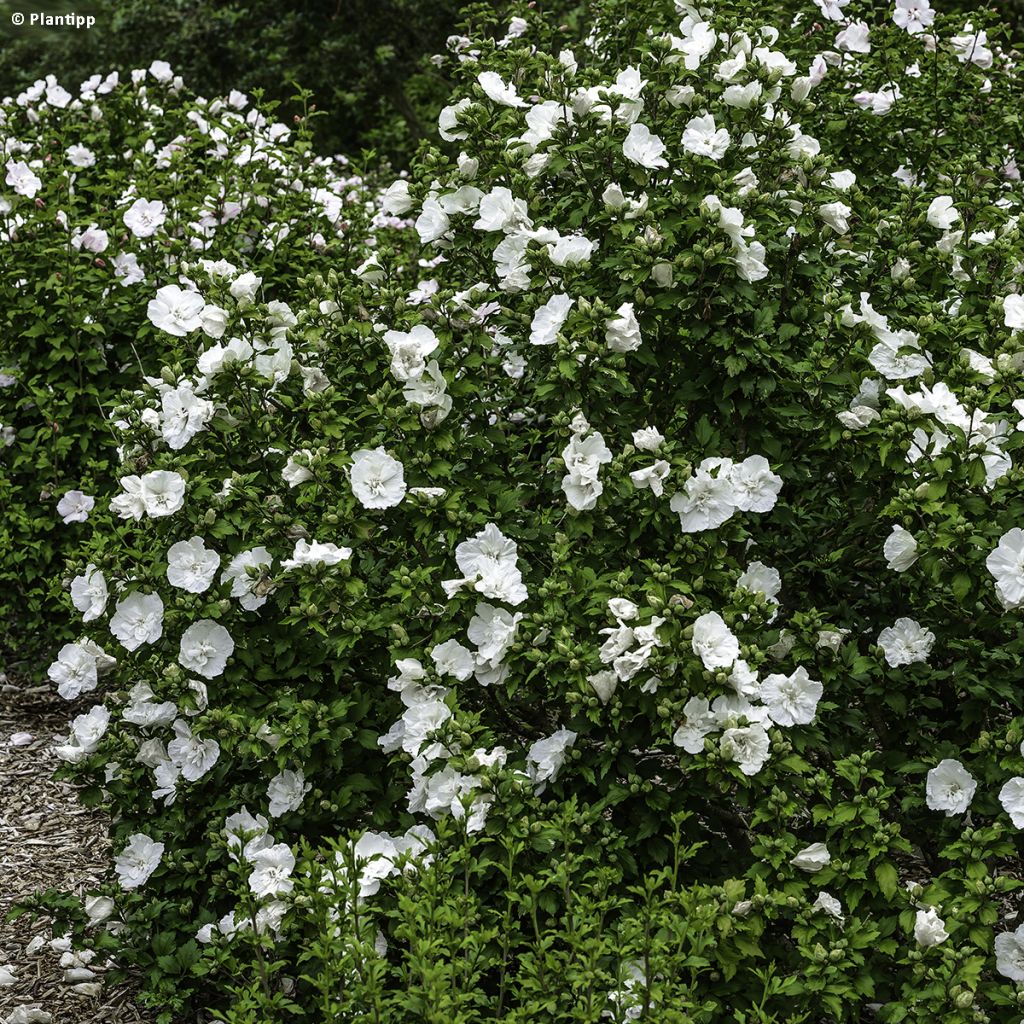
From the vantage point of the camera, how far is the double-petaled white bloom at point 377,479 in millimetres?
3016

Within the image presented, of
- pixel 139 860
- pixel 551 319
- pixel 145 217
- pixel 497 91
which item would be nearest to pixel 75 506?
pixel 145 217

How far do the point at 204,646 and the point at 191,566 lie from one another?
0.19m

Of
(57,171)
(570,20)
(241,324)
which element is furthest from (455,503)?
(570,20)

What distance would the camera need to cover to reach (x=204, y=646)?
10.3 feet

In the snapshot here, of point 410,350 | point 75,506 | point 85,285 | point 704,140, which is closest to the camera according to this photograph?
point 410,350

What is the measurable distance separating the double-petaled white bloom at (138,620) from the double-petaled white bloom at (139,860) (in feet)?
1.66

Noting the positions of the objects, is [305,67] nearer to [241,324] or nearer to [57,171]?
[57,171]

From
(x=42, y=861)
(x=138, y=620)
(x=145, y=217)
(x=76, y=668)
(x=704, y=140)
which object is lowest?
(x=42, y=861)

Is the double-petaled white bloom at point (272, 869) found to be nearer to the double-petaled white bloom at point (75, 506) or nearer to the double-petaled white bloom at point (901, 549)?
the double-petaled white bloom at point (901, 549)

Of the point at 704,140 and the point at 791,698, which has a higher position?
the point at 704,140

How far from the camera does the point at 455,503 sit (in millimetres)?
3010

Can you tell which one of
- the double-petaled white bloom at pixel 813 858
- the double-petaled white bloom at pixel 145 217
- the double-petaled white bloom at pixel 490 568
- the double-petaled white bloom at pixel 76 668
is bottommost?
the double-petaled white bloom at pixel 76 668

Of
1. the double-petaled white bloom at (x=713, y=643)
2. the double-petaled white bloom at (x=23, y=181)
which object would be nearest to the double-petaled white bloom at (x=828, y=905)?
the double-petaled white bloom at (x=713, y=643)

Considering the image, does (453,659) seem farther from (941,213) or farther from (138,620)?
(941,213)
